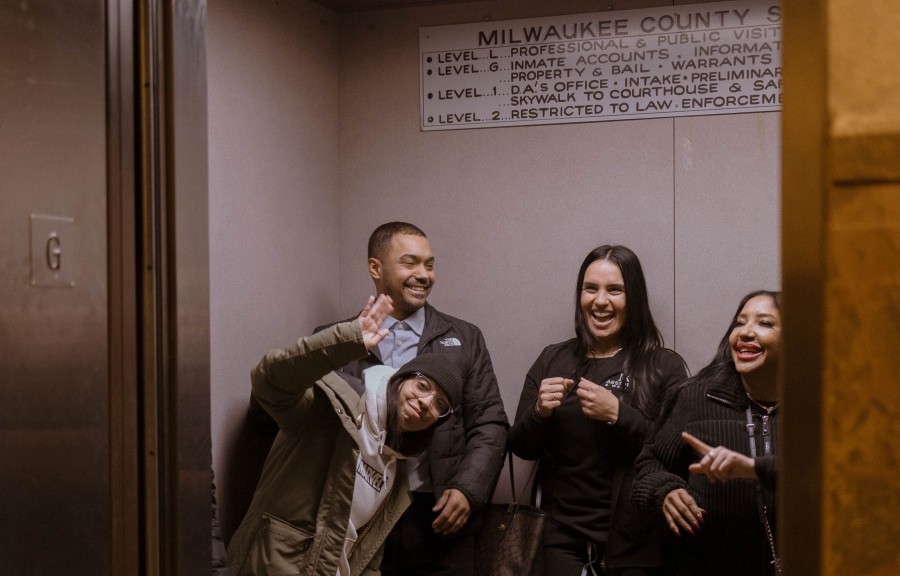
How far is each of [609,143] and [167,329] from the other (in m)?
3.22

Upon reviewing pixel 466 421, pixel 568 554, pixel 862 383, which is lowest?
pixel 568 554

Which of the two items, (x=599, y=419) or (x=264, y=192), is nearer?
(x=599, y=419)

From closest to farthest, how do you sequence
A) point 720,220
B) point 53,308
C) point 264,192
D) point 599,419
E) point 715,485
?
point 53,308, point 715,485, point 599,419, point 264,192, point 720,220

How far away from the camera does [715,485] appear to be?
281cm

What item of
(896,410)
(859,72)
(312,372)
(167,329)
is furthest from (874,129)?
(312,372)

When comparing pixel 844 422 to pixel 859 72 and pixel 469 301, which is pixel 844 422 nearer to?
pixel 859 72

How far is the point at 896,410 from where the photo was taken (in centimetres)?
66

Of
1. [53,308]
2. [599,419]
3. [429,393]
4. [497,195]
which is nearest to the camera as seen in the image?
[53,308]

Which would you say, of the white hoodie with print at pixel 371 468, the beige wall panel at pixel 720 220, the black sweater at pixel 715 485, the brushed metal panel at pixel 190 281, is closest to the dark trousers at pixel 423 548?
the white hoodie with print at pixel 371 468

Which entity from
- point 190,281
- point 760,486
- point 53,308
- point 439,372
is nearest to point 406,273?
point 439,372

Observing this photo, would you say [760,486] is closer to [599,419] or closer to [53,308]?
[599,419]

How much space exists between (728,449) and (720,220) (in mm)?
1752

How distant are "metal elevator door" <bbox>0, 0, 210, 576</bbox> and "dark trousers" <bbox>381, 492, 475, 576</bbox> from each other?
6.65 feet

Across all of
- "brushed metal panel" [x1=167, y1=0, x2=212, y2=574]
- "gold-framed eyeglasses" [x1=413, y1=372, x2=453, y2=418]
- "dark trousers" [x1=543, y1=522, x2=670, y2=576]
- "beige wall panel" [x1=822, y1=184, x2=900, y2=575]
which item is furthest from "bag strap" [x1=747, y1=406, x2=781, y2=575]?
"beige wall panel" [x1=822, y1=184, x2=900, y2=575]
